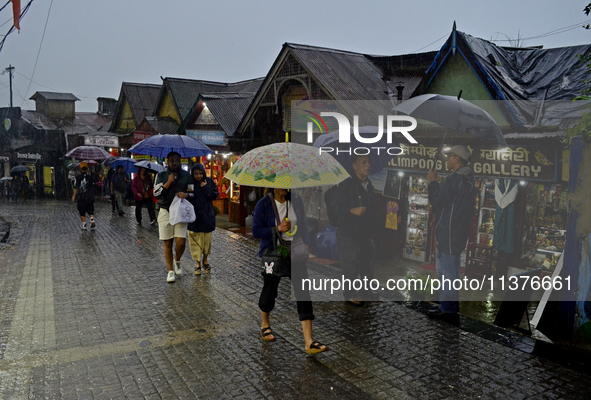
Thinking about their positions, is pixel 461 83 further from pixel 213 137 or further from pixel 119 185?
pixel 119 185

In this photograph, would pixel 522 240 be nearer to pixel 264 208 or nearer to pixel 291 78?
pixel 264 208

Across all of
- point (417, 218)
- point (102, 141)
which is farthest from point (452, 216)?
point (102, 141)

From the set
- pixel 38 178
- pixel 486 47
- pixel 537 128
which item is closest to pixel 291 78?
pixel 486 47

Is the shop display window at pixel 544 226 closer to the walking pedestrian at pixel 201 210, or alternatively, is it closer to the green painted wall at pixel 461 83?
the green painted wall at pixel 461 83

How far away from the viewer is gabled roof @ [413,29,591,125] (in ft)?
28.5

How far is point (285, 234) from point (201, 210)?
3.59 m

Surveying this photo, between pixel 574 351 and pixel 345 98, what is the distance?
746 centimetres

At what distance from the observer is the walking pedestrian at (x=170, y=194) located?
848cm

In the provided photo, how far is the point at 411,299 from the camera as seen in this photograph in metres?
7.84

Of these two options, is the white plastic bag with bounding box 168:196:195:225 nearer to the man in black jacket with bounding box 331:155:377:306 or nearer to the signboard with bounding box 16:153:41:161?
the man in black jacket with bounding box 331:155:377:306

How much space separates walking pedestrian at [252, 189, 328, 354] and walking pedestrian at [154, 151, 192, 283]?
318cm

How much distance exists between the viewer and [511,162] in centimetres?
839

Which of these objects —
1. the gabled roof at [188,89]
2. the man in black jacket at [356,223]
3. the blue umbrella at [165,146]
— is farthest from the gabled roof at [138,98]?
the man in black jacket at [356,223]

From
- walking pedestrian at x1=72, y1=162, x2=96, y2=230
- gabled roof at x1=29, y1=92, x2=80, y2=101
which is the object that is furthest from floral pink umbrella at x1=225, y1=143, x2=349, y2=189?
gabled roof at x1=29, y1=92, x2=80, y2=101
